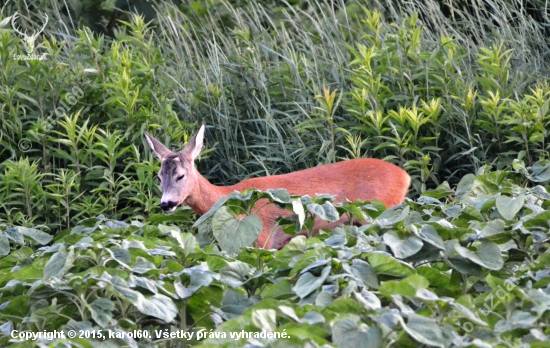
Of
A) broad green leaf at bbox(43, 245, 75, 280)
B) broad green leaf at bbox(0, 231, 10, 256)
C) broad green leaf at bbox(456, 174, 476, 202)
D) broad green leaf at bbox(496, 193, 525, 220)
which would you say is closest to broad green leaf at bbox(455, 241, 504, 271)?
broad green leaf at bbox(496, 193, 525, 220)

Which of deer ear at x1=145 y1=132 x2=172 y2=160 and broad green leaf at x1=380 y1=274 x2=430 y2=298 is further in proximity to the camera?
deer ear at x1=145 y1=132 x2=172 y2=160

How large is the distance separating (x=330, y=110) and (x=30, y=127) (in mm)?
2347

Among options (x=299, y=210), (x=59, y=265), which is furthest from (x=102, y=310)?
(x=299, y=210)

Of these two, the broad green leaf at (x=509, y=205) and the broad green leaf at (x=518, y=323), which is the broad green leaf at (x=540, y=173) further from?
the broad green leaf at (x=518, y=323)

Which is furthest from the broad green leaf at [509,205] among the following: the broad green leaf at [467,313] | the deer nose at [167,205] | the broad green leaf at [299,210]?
the deer nose at [167,205]

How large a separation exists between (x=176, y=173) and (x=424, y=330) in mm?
4017

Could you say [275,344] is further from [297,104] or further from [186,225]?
[297,104]

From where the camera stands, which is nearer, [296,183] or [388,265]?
[388,265]

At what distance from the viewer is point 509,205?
4.49 meters

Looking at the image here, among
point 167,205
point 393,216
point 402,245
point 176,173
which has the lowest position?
point 167,205

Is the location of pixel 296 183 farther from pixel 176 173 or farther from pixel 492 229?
pixel 492 229

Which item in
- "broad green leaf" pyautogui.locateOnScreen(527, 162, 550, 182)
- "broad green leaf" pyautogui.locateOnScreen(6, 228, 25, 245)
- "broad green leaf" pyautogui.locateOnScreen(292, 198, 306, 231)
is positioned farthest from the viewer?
"broad green leaf" pyautogui.locateOnScreen(527, 162, 550, 182)

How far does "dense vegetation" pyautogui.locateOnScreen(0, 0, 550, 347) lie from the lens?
3.39m

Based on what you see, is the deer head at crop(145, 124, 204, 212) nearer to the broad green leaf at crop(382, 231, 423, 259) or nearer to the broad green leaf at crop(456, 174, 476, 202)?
the broad green leaf at crop(456, 174, 476, 202)
